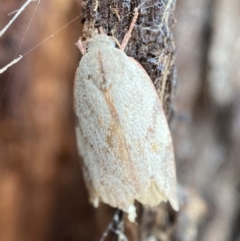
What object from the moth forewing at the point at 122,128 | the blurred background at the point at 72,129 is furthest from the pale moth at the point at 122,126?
the blurred background at the point at 72,129

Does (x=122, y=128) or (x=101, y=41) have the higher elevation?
(x=101, y=41)

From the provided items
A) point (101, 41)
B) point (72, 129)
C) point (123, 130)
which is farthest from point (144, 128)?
point (72, 129)

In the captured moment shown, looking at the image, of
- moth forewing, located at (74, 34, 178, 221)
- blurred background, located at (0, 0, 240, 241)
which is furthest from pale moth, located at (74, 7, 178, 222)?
blurred background, located at (0, 0, 240, 241)

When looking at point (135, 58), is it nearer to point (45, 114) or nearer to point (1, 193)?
point (45, 114)

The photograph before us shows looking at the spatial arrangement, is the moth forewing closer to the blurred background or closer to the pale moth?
the pale moth

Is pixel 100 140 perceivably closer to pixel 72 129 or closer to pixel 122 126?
pixel 122 126

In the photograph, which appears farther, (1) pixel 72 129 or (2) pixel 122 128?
(1) pixel 72 129

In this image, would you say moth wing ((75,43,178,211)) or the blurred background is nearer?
moth wing ((75,43,178,211))
